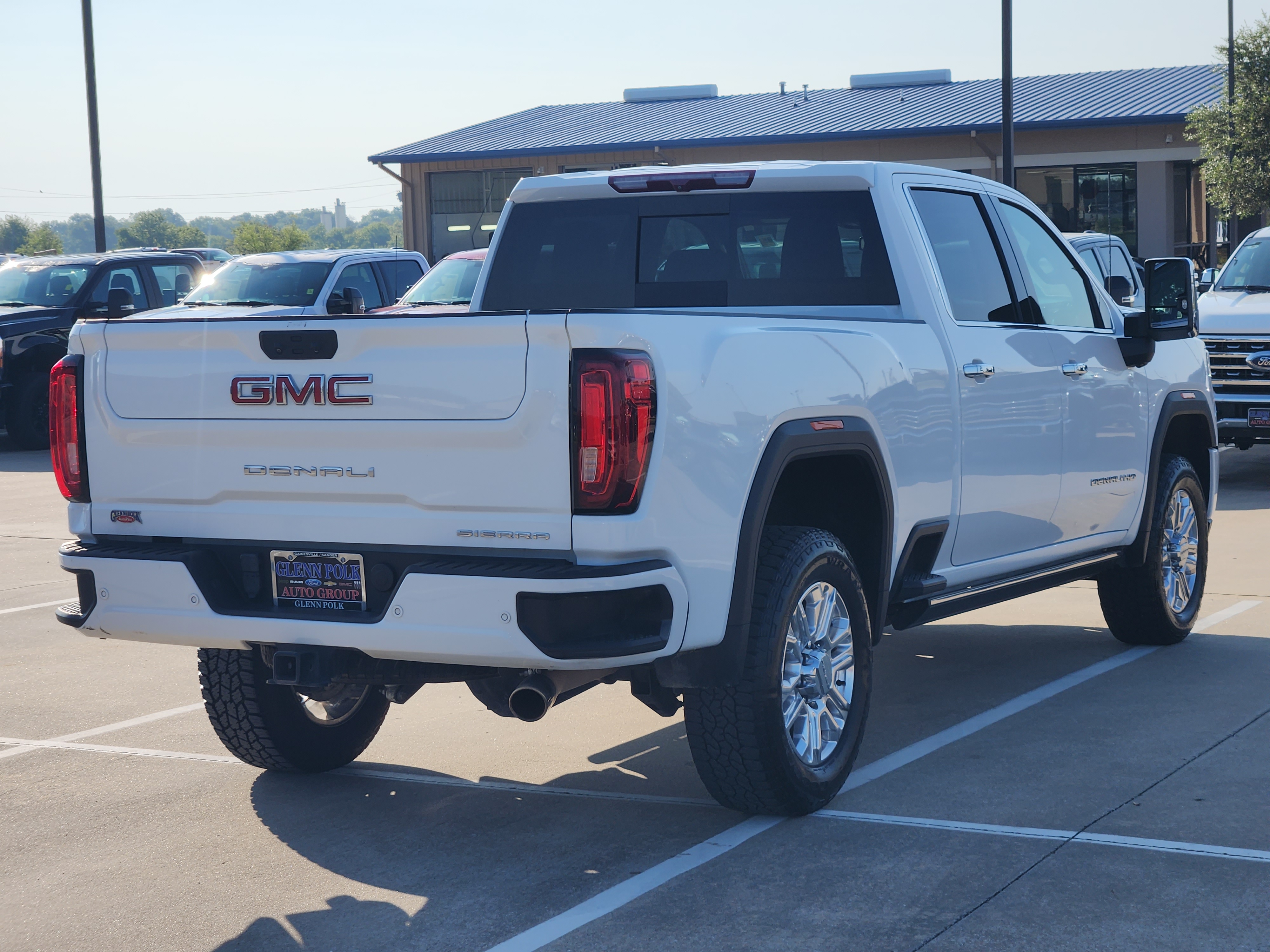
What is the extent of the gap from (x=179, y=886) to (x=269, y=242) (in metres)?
146

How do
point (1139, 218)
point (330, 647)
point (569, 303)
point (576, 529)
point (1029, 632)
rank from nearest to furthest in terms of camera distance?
point (576, 529) → point (330, 647) → point (569, 303) → point (1029, 632) → point (1139, 218)

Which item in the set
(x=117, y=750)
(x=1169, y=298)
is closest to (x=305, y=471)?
(x=117, y=750)

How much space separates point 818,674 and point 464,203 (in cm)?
4287

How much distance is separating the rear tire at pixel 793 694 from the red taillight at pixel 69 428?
80.0 inches

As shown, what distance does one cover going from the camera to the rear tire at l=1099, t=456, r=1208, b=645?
23.8 feet

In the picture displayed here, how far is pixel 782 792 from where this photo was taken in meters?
4.75

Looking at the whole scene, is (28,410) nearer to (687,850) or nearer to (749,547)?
(687,850)

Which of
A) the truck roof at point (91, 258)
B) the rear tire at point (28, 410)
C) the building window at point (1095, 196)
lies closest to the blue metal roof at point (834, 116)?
the building window at point (1095, 196)

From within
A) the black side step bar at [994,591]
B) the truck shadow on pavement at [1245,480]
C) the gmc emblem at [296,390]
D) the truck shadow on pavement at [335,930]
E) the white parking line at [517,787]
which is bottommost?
the white parking line at [517,787]

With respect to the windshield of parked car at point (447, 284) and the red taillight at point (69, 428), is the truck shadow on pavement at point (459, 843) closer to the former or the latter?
the red taillight at point (69, 428)

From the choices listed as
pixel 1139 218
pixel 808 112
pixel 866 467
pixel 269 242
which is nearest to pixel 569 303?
pixel 866 467

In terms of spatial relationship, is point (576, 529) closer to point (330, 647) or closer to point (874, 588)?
point (330, 647)

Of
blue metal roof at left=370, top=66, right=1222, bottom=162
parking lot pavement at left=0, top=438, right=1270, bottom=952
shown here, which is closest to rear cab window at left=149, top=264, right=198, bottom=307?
parking lot pavement at left=0, top=438, right=1270, bottom=952

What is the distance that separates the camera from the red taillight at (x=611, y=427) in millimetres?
4070
